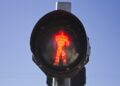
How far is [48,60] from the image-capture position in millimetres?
2527

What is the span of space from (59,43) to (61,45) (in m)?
0.03

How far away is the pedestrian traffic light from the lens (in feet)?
7.98

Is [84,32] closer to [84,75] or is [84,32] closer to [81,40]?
[81,40]

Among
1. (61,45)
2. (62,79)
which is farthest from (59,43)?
(62,79)

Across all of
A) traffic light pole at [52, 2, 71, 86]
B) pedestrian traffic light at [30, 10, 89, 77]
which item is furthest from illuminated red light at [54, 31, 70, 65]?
traffic light pole at [52, 2, 71, 86]

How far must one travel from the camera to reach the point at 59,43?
103 inches

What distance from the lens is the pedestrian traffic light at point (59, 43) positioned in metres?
2.43

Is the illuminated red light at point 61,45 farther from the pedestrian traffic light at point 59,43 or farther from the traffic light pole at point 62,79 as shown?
the traffic light pole at point 62,79

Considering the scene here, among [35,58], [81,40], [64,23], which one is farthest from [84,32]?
[35,58]

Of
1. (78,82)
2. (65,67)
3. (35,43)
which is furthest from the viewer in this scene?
(78,82)

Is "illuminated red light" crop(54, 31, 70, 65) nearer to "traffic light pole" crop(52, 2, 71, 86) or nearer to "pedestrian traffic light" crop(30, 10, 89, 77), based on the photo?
"pedestrian traffic light" crop(30, 10, 89, 77)

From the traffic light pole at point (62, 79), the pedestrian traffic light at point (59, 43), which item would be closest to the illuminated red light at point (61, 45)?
the pedestrian traffic light at point (59, 43)

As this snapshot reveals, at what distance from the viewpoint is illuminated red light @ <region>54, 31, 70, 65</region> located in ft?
8.27

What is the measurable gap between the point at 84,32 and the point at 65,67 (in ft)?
1.02
